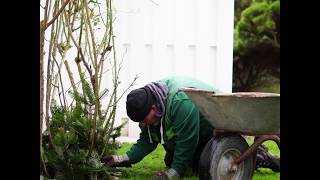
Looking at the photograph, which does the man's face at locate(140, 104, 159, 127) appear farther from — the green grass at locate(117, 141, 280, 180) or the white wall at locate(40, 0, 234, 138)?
the white wall at locate(40, 0, 234, 138)

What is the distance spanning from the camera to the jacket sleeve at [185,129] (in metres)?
3.60

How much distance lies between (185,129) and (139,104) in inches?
12.0

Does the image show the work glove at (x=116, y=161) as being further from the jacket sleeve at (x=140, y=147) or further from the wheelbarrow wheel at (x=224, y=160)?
the wheelbarrow wheel at (x=224, y=160)

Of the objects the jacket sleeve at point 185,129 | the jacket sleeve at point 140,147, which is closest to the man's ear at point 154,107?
the jacket sleeve at point 185,129

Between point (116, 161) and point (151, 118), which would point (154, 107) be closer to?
point (151, 118)

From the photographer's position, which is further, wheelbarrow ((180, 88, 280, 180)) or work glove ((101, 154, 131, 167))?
work glove ((101, 154, 131, 167))

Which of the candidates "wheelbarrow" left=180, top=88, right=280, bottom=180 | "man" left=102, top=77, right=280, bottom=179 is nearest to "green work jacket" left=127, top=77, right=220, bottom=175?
"man" left=102, top=77, right=280, bottom=179

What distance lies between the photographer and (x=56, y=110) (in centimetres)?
351

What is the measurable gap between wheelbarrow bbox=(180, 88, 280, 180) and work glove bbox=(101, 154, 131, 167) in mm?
693

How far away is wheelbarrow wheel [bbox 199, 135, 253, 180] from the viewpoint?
10.4 ft

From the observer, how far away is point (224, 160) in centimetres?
325
